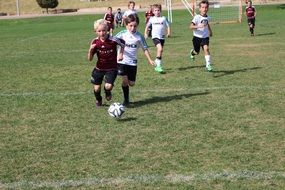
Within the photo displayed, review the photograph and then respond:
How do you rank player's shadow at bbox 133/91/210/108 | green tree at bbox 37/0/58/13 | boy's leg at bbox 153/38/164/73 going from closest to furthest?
player's shadow at bbox 133/91/210/108, boy's leg at bbox 153/38/164/73, green tree at bbox 37/0/58/13

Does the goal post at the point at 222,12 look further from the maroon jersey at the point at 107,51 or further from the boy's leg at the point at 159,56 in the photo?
the maroon jersey at the point at 107,51

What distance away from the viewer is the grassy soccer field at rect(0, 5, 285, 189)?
5.56 metres

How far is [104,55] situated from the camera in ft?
31.1

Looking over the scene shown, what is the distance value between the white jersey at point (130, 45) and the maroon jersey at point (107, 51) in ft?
1.47

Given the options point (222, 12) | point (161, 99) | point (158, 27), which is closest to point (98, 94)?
point (161, 99)

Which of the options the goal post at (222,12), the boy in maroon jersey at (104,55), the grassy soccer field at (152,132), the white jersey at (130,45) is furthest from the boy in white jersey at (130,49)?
the goal post at (222,12)

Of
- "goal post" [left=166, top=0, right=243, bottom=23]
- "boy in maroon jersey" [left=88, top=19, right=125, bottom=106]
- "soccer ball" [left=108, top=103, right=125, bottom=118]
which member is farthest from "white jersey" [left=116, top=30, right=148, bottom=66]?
"goal post" [left=166, top=0, right=243, bottom=23]

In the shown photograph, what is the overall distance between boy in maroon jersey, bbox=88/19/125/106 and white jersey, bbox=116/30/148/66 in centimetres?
Result: 38

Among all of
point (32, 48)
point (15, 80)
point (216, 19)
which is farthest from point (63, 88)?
point (216, 19)

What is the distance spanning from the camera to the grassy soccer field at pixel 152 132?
5562 mm

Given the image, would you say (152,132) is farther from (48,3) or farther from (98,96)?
(48,3)

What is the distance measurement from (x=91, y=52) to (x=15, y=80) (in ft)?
14.6

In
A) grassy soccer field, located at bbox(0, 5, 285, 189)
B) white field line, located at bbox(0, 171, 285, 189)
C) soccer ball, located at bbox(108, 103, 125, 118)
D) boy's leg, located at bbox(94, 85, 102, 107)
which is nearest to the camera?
white field line, located at bbox(0, 171, 285, 189)

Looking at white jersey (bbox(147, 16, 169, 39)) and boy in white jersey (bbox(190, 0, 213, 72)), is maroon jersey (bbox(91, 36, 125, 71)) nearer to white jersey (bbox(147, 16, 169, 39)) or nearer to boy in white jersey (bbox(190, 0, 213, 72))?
boy in white jersey (bbox(190, 0, 213, 72))
